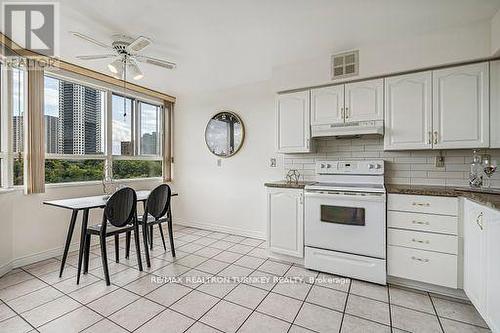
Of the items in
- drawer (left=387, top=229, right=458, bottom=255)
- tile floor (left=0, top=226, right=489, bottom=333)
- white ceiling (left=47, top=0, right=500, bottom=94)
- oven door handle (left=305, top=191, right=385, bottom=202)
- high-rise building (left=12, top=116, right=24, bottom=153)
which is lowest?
tile floor (left=0, top=226, right=489, bottom=333)

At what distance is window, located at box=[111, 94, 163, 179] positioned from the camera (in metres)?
3.87

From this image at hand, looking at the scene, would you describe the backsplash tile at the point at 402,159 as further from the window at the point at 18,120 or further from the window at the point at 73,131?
the window at the point at 18,120

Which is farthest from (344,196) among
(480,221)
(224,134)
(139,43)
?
(139,43)

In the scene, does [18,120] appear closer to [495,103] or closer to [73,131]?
[73,131]

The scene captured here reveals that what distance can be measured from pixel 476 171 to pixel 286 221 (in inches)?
78.4

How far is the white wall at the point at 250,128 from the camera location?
7.68ft

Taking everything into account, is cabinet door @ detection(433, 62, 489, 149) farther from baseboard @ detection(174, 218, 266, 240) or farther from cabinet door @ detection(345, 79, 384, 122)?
baseboard @ detection(174, 218, 266, 240)

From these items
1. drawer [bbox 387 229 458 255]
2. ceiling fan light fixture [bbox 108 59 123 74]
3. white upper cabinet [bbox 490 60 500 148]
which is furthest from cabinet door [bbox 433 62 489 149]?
ceiling fan light fixture [bbox 108 59 123 74]

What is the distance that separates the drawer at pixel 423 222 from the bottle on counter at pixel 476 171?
58 centimetres

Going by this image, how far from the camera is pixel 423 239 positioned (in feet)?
7.32

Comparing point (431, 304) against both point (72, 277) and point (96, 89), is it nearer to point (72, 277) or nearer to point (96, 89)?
point (72, 277)

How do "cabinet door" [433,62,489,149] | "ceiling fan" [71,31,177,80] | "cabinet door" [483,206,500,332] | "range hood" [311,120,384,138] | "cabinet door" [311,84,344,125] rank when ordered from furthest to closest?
1. "cabinet door" [311,84,344,125]
2. "range hood" [311,120,384,138]
3. "ceiling fan" [71,31,177,80]
4. "cabinet door" [433,62,489,149]
5. "cabinet door" [483,206,500,332]

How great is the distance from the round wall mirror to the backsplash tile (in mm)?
1073

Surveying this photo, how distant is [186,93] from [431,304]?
4367mm
